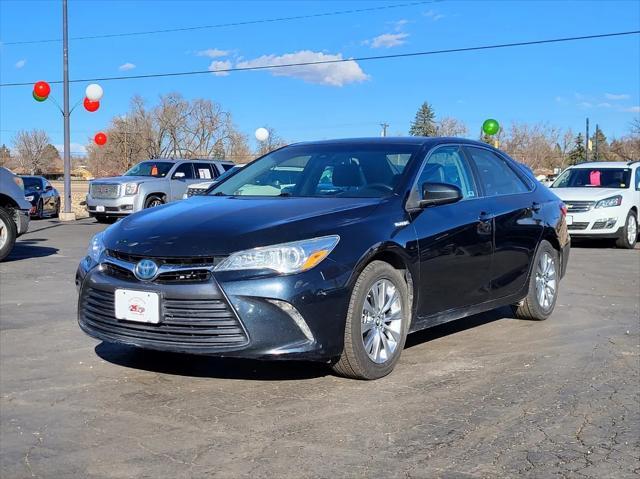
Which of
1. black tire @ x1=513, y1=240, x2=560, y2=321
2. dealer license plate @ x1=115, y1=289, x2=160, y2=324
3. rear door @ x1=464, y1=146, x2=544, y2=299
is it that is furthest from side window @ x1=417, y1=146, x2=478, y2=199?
dealer license plate @ x1=115, y1=289, x2=160, y2=324

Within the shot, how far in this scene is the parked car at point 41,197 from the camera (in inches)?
872

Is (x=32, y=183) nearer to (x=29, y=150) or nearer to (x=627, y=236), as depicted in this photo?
(x=627, y=236)

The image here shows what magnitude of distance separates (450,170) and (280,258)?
208 cm

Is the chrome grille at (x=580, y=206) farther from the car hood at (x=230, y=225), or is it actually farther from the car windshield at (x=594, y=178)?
the car hood at (x=230, y=225)

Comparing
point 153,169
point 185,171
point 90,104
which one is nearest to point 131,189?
point 153,169

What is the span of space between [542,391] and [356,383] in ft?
3.85

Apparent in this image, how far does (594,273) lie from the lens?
10320mm

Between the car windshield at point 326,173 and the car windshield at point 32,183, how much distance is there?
19.0 meters

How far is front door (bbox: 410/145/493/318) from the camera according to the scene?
16.6 feet

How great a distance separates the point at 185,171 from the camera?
810 inches

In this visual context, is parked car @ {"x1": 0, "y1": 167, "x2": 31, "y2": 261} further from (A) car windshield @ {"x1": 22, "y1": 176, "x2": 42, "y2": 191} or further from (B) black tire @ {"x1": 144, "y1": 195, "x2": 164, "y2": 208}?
(A) car windshield @ {"x1": 22, "y1": 176, "x2": 42, "y2": 191}

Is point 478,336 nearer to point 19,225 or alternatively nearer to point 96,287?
point 96,287

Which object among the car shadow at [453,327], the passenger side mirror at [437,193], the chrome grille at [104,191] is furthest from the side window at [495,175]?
the chrome grille at [104,191]

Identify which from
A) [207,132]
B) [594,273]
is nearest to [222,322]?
[594,273]
